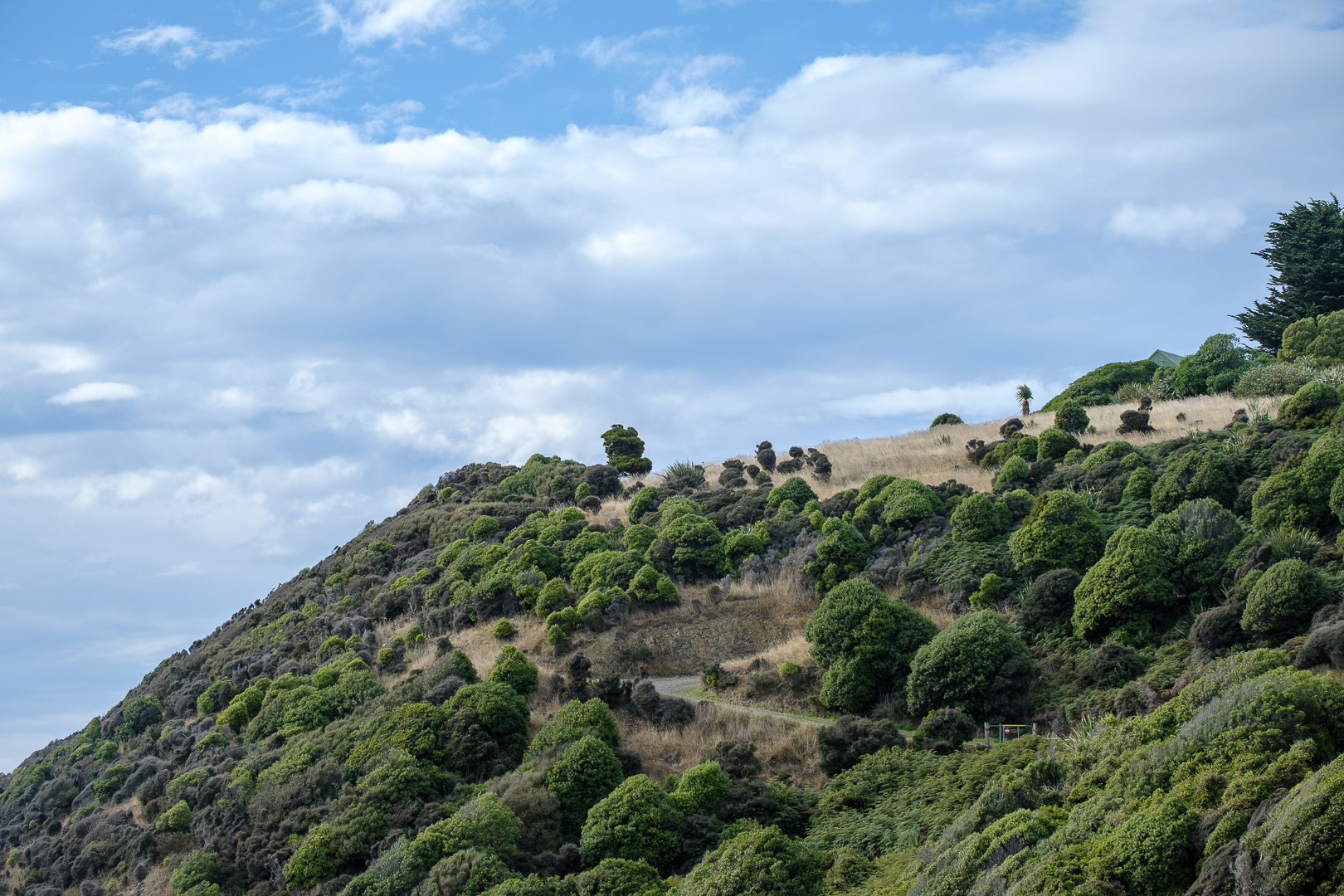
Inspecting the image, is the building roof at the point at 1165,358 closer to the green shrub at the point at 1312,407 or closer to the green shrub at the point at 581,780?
the green shrub at the point at 1312,407

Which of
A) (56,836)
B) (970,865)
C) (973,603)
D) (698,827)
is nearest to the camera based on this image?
(970,865)

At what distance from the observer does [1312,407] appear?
25281 millimetres

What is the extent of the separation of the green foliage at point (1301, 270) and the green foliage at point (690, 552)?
96.5ft

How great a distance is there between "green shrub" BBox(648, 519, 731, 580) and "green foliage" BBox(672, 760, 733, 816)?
37.5 feet

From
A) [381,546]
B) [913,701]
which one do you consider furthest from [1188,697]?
[381,546]

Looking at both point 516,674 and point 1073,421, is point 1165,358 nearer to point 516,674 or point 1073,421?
point 1073,421

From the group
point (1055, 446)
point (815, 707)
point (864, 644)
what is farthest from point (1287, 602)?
point (1055, 446)

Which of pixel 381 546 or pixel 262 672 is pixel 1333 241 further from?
pixel 262 672

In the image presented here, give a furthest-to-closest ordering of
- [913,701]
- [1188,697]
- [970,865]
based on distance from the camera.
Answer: [913,701] < [1188,697] < [970,865]

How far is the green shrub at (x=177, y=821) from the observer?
2223 centimetres

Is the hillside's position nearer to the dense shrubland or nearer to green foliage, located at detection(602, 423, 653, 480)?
the dense shrubland

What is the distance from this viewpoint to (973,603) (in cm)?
2106

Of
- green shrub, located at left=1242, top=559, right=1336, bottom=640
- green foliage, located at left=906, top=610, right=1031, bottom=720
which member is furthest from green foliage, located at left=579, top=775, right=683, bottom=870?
green shrub, located at left=1242, top=559, right=1336, bottom=640

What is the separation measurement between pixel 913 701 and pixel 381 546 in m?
25.0
